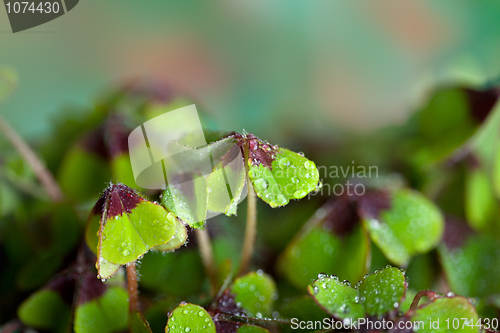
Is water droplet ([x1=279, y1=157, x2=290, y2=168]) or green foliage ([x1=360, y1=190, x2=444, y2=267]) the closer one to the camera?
water droplet ([x1=279, y1=157, x2=290, y2=168])

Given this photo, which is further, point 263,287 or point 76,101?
point 76,101

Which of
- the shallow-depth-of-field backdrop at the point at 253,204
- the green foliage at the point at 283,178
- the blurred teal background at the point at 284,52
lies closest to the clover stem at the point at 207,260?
the shallow-depth-of-field backdrop at the point at 253,204

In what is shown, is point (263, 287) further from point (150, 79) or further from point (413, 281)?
point (150, 79)

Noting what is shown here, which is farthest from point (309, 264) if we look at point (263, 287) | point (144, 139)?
point (144, 139)

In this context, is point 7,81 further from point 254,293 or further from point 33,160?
point 254,293

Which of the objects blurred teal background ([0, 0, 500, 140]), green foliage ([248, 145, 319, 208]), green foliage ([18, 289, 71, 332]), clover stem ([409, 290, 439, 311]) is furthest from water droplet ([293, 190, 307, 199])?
blurred teal background ([0, 0, 500, 140])

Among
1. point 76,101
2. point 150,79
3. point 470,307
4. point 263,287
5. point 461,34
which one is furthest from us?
point 461,34

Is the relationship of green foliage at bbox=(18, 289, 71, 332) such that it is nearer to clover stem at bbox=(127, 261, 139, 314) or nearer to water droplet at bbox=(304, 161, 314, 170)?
clover stem at bbox=(127, 261, 139, 314)
